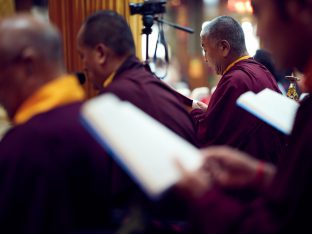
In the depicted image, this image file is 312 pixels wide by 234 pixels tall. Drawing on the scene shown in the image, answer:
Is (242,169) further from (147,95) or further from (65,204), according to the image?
(147,95)

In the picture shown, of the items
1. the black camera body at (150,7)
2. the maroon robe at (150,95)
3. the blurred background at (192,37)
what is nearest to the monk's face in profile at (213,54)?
the black camera body at (150,7)

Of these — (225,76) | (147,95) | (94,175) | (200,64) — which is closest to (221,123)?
(225,76)

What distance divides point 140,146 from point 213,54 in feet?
7.88

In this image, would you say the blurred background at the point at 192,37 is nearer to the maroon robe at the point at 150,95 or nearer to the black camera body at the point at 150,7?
the black camera body at the point at 150,7

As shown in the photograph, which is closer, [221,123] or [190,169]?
[190,169]

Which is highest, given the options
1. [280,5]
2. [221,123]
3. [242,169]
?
[280,5]

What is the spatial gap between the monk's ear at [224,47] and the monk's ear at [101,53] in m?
1.38

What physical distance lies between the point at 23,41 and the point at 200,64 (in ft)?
28.6

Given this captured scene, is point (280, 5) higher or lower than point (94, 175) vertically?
higher

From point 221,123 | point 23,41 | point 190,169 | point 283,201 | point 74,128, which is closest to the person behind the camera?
point 190,169

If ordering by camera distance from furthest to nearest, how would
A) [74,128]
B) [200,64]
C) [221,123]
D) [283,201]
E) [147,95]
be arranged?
[200,64], [221,123], [147,95], [74,128], [283,201]

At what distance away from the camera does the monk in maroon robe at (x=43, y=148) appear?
148cm

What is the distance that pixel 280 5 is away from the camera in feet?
4.92

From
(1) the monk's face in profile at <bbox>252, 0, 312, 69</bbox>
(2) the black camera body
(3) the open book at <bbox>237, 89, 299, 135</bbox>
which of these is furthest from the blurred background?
(1) the monk's face in profile at <bbox>252, 0, 312, 69</bbox>
